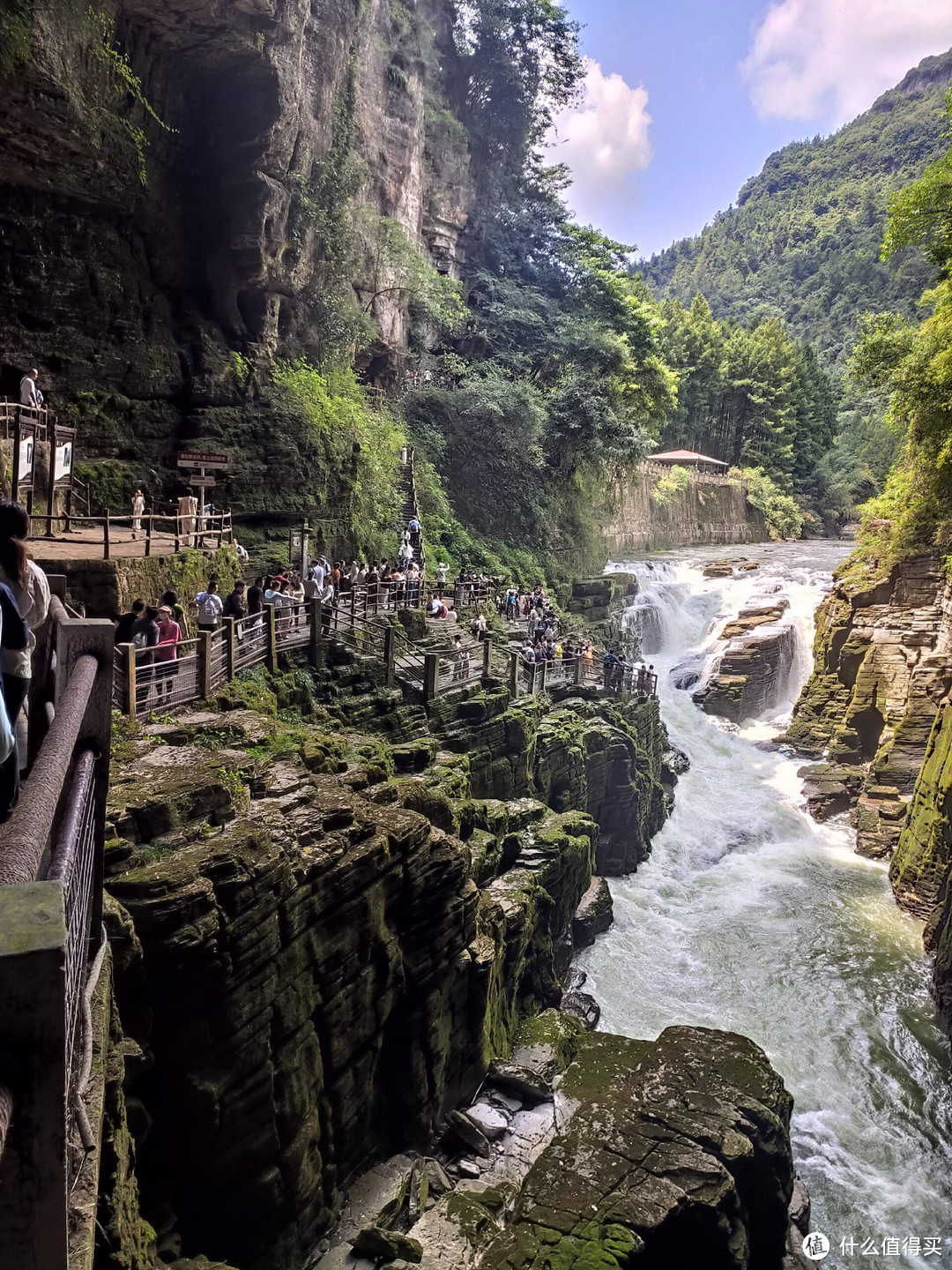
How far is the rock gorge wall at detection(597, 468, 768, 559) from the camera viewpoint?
4141 cm

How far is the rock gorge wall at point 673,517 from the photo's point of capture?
136 feet

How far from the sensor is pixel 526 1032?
11430 mm

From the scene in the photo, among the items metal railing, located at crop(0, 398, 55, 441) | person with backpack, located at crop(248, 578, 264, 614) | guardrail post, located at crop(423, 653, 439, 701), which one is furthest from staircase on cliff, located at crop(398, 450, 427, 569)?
metal railing, located at crop(0, 398, 55, 441)

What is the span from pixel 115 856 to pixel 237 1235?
3371 millimetres

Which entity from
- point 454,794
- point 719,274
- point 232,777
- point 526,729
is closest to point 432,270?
point 526,729

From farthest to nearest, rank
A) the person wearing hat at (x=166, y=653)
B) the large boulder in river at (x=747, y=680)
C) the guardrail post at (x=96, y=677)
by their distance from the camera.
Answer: the large boulder in river at (x=747, y=680)
the person wearing hat at (x=166, y=653)
the guardrail post at (x=96, y=677)

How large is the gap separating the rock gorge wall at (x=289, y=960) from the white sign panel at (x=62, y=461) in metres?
4.98

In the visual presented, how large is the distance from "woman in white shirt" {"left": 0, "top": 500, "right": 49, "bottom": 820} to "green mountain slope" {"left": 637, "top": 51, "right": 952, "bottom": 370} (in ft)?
255

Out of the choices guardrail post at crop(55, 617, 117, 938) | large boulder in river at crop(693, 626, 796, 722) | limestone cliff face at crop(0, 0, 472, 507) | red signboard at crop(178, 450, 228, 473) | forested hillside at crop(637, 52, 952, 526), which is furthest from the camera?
forested hillside at crop(637, 52, 952, 526)

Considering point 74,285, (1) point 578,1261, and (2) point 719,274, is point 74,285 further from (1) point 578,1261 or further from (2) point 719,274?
(2) point 719,274

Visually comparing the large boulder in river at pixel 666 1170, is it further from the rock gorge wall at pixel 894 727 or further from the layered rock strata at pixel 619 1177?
the rock gorge wall at pixel 894 727

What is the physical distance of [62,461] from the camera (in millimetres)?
13312

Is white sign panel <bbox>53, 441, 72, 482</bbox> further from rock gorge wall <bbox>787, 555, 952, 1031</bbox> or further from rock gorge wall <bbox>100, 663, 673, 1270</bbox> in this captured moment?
rock gorge wall <bbox>787, 555, 952, 1031</bbox>

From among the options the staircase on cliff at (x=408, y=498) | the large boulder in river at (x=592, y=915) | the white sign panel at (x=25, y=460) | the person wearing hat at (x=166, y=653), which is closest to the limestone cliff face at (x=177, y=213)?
the staircase on cliff at (x=408, y=498)
